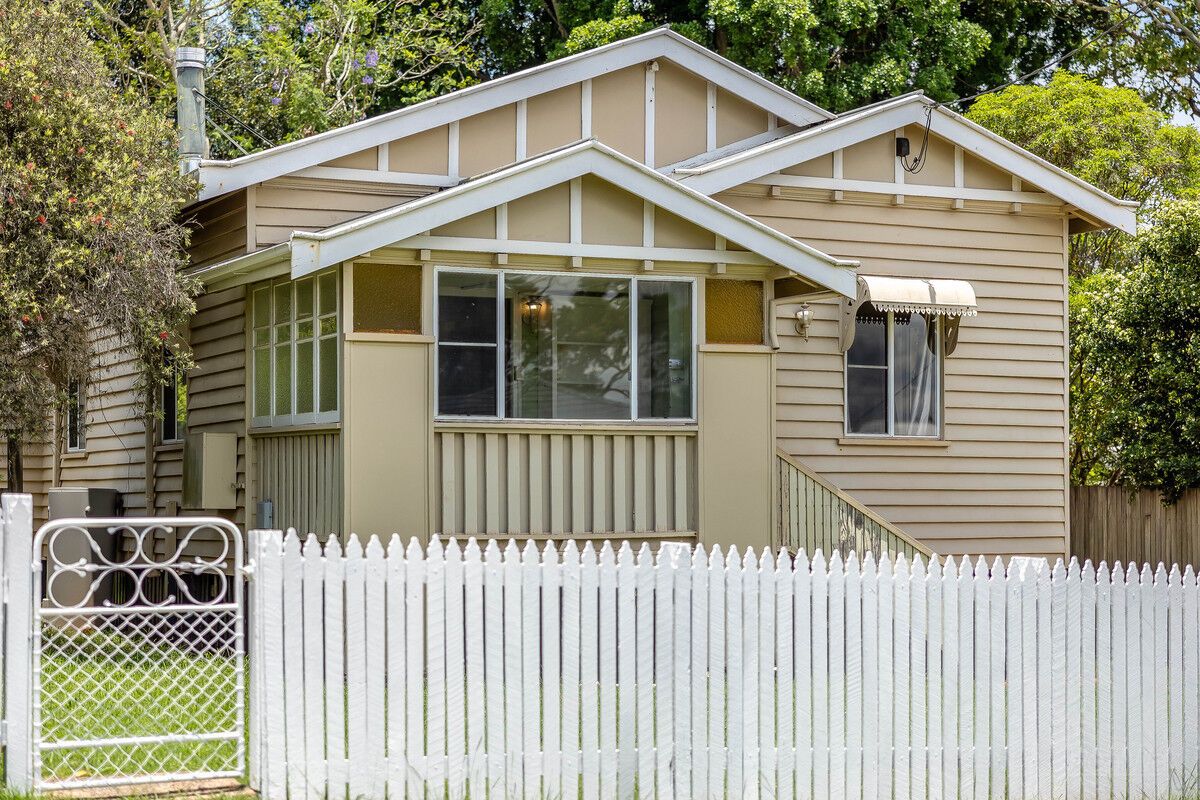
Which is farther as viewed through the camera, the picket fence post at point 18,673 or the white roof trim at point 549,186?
the white roof trim at point 549,186

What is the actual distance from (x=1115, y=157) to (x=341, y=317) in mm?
14819

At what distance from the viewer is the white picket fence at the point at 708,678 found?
6.52 m

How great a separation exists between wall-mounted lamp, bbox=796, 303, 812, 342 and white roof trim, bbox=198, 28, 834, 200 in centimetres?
226

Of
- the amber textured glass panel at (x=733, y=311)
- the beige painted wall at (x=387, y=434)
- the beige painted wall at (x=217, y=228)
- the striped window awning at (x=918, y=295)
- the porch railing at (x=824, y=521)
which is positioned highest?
the beige painted wall at (x=217, y=228)

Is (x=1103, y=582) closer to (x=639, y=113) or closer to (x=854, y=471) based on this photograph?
(x=854, y=471)

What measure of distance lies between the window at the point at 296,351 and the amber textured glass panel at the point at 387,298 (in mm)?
247

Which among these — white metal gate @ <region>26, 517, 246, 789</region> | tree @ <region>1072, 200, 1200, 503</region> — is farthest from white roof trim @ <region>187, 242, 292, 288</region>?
tree @ <region>1072, 200, 1200, 503</region>

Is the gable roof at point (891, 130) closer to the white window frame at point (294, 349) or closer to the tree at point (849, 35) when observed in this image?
the white window frame at point (294, 349)

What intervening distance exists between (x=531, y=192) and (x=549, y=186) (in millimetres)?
159

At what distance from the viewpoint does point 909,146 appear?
14977mm

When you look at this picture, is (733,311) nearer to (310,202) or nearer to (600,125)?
(600,125)

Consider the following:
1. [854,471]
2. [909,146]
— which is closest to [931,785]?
[854,471]

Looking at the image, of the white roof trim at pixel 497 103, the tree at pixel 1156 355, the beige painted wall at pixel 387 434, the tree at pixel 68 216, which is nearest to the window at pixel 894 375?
the white roof trim at pixel 497 103

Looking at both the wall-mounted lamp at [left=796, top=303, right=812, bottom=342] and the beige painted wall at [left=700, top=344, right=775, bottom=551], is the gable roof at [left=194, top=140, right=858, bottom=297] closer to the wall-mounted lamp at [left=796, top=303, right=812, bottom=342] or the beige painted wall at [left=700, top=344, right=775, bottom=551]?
the beige painted wall at [left=700, top=344, right=775, bottom=551]
